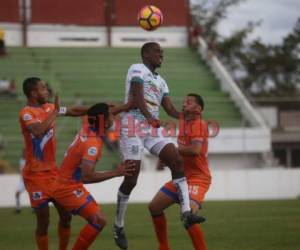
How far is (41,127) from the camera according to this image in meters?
11.7

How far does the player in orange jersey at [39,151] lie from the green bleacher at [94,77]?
782 inches

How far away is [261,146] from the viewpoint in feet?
110

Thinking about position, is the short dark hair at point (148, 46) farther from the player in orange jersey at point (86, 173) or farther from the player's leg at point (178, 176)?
the player in orange jersey at point (86, 173)

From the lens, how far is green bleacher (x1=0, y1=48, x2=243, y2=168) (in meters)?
32.6

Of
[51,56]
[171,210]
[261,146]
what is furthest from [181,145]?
[51,56]

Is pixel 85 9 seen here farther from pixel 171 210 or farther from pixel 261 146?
pixel 171 210

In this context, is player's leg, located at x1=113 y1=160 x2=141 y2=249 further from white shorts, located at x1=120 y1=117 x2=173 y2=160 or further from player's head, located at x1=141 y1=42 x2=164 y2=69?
player's head, located at x1=141 y1=42 x2=164 y2=69

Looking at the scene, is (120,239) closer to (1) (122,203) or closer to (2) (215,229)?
(1) (122,203)

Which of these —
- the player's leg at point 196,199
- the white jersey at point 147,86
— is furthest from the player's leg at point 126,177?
the player's leg at point 196,199

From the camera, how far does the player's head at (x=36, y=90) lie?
12.0 meters

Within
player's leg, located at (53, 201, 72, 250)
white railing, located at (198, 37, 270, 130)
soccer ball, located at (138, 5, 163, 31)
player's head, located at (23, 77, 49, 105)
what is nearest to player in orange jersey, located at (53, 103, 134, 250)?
player's leg, located at (53, 201, 72, 250)

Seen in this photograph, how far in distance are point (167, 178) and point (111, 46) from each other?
13.9 meters

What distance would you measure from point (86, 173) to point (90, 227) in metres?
0.85

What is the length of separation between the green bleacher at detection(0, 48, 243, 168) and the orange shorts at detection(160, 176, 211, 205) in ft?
62.9
